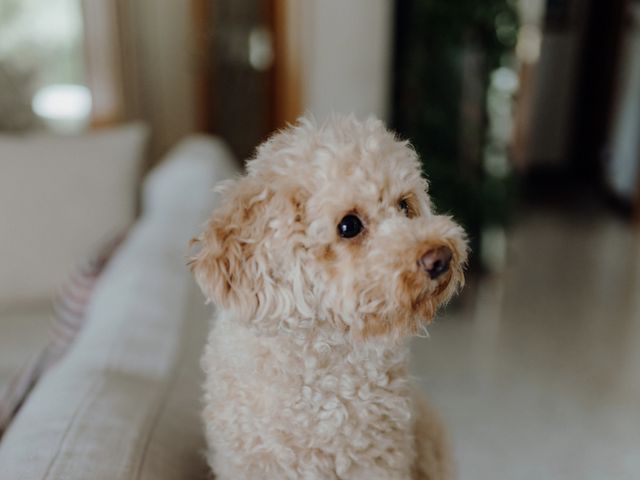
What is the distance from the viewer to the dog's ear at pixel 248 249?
75 centimetres

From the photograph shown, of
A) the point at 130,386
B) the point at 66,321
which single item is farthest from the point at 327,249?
the point at 66,321

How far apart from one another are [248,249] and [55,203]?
1246 mm

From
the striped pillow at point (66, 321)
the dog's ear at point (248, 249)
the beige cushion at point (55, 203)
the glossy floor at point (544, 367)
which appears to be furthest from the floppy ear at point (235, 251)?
the glossy floor at point (544, 367)

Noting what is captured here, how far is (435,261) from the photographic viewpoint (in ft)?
2.55

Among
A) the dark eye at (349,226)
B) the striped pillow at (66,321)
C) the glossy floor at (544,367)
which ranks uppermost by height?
the dark eye at (349,226)

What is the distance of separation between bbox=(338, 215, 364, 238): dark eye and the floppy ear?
0.31 feet

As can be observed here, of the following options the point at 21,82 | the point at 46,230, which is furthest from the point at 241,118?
the point at 46,230

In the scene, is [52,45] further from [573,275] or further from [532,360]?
[573,275]

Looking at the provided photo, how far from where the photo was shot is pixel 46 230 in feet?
6.00

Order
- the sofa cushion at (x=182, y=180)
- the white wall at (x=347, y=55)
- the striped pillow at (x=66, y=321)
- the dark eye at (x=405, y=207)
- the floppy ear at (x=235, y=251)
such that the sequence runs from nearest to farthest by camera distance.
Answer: the floppy ear at (x=235, y=251) < the dark eye at (x=405, y=207) < the striped pillow at (x=66, y=321) < the sofa cushion at (x=182, y=180) < the white wall at (x=347, y=55)

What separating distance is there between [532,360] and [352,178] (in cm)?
195

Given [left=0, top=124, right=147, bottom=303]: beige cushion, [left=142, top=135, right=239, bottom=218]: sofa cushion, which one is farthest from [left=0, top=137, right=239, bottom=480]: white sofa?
[left=0, top=124, right=147, bottom=303]: beige cushion

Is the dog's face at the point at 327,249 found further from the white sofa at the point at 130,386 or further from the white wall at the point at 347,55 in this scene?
the white wall at the point at 347,55

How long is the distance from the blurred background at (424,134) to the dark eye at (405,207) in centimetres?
111
